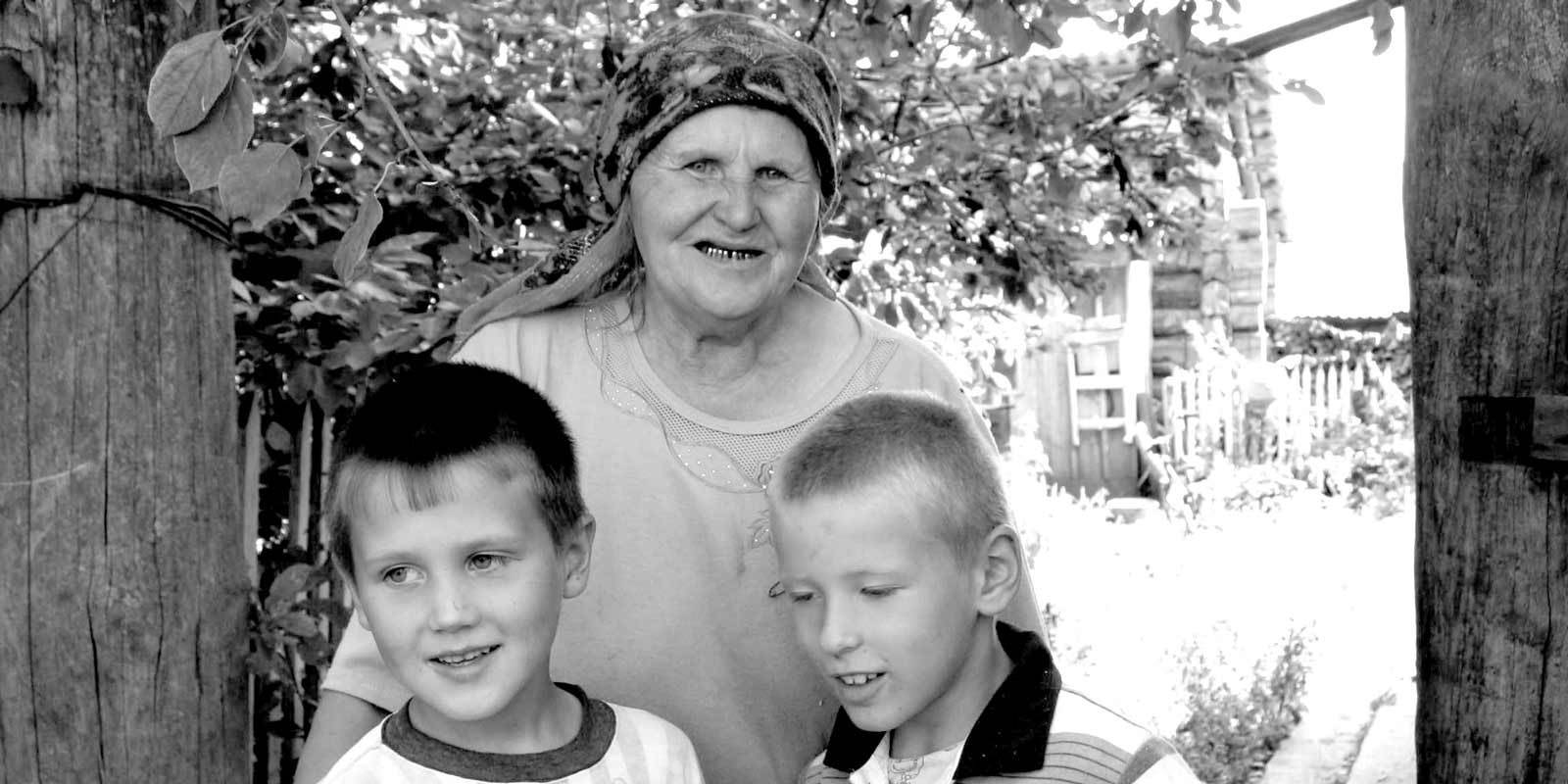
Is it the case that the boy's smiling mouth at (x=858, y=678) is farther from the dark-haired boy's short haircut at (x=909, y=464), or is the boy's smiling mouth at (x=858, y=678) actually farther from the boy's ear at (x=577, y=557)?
the boy's ear at (x=577, y=557)

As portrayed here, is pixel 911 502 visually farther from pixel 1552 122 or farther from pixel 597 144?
pixel 1552 122

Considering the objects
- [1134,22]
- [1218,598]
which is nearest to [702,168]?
[1134,22]

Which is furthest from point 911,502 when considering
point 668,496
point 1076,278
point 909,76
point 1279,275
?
point 1279,275

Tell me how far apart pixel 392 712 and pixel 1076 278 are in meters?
3.78

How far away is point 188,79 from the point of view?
1743 mm

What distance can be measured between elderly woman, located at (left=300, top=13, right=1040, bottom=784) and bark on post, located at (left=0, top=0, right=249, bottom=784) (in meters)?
0.28

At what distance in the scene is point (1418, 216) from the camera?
2396mm

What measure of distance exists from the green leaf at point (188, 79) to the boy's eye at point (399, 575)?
605 mm

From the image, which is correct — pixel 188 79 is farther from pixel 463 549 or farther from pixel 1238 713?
pixel 1238 713

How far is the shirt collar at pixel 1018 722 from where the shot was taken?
196 centimetres

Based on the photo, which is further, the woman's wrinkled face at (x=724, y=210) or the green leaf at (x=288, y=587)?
the green leaf at (x=288, y=587)

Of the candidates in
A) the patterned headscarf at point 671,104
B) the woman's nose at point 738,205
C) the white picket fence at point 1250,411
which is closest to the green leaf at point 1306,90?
the patterned headscarf at point 671,104

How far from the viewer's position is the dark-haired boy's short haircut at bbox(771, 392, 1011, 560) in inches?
79.7

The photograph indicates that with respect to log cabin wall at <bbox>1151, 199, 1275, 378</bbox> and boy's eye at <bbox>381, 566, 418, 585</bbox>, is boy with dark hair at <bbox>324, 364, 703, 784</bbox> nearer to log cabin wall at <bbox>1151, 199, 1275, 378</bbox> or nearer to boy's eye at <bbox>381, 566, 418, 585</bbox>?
boy's eye at <bbox>381, 566, 418, 585</bbox>
